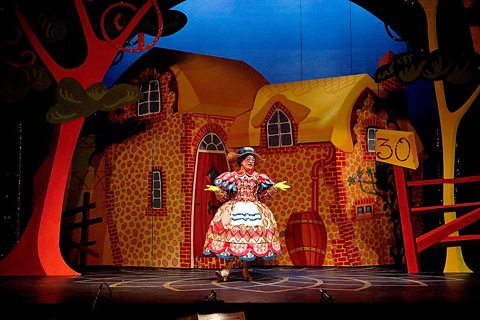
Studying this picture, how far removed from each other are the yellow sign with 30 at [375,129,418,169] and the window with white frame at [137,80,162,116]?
3.35 meters

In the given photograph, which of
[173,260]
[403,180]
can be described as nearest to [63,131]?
[173,260]

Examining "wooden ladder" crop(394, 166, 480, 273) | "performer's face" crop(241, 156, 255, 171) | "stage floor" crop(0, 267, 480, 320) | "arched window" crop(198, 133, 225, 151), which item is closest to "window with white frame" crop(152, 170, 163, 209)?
"arched window" crop(198, 133, 225, 151)

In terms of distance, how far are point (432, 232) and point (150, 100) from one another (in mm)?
4454

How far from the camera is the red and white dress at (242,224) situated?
7.07 m

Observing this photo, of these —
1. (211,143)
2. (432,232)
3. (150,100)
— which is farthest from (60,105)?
(432,232)

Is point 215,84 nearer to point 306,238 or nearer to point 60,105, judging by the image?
point 60,105

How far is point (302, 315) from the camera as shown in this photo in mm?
5184

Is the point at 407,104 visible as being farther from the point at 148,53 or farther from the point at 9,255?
the point at 9,255

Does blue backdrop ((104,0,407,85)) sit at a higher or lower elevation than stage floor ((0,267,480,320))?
higher

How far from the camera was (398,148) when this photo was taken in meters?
7.81

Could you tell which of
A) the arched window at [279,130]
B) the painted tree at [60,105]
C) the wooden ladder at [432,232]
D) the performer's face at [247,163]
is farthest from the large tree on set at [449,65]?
the painted tree at [60,105]

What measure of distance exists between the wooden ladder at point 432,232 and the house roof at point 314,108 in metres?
1.16

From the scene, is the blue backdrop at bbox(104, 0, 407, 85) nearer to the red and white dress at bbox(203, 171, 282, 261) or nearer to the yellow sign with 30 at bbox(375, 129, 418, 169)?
the yellow sign with 30 at bbox(375, 129, 418, 169)

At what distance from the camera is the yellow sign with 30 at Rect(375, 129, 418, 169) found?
25.4 feet
